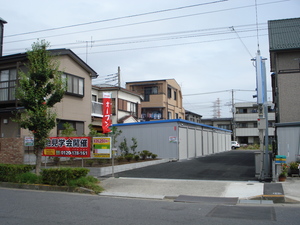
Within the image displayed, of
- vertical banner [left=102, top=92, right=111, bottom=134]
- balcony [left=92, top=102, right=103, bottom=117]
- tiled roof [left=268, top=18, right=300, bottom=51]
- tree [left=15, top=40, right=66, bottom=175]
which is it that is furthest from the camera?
balcony [left=92, top=102, right=103, bottom=117]

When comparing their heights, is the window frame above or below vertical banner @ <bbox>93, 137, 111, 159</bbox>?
above

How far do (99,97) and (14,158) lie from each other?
50.1 ft

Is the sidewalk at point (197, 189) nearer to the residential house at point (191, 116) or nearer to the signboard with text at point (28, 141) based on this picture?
the signboard with text at point (28, 141)

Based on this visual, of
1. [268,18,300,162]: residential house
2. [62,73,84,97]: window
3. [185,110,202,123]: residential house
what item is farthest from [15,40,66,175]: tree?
[185,110,202,123]: residential house

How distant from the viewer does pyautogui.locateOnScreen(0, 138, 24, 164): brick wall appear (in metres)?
16.8

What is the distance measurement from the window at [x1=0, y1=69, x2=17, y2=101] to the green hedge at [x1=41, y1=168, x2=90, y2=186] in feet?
30.6

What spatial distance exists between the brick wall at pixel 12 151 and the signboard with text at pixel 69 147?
1662 mm

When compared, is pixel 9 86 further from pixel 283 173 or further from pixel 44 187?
pixel 283 173

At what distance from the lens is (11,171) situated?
13375 mm

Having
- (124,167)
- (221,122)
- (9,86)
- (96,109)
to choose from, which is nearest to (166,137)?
(124,167)

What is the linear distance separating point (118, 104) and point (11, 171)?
19.2 metres

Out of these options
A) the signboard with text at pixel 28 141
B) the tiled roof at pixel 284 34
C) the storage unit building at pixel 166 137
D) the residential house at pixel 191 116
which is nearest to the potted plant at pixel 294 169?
the tiled roof at pixel 284 34

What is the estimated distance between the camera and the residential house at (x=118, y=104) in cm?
2858

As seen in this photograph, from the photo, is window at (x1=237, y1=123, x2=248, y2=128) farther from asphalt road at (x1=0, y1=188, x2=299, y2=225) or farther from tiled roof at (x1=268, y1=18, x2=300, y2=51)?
asphalt road at (x1=0, y1=188, x2=299, y2=225)
